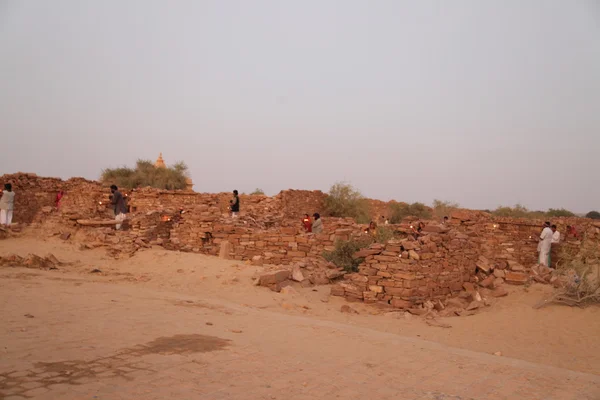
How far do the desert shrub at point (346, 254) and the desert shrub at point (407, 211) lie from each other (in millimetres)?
20967

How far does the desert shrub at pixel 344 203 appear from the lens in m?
27.9

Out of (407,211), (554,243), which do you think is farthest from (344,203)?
(554,243)

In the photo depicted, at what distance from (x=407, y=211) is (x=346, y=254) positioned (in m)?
22.5

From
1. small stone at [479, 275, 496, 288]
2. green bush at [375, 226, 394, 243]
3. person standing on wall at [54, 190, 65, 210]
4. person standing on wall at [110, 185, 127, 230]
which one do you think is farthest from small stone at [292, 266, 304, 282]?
person standing on wall at [54, 190, 65, 210]

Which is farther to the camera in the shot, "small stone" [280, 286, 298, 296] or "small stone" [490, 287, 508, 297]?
"small stone" [490, 287, 508, 297]

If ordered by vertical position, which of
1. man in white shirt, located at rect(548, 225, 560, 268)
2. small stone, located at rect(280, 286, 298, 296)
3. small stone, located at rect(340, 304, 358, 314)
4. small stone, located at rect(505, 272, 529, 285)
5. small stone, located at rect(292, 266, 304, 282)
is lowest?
small stone, located at rect(340, 304, 358, 314)

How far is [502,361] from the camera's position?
19.5ft

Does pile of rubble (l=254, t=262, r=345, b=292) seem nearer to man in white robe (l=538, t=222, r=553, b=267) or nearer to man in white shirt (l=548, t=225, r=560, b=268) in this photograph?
man in white robe (l=538, t=222, r=553, b=267)

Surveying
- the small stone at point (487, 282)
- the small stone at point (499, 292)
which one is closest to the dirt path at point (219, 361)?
the small stone at point (499, 292)

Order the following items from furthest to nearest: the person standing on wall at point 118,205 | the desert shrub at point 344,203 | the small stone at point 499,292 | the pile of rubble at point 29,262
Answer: the desert shrub at point 344,203 < the person standing on wall at point 118,205 < the small stone at point 499,292 < the pile of rubble at point 29,262

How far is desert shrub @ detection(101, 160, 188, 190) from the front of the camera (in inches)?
1141

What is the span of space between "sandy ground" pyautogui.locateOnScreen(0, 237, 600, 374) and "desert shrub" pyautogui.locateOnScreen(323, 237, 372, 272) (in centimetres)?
131

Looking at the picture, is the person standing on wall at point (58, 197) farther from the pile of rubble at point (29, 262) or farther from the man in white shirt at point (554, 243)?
the man in white shirt at point (554, 243)

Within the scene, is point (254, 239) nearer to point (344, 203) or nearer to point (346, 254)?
point (346, 254)
